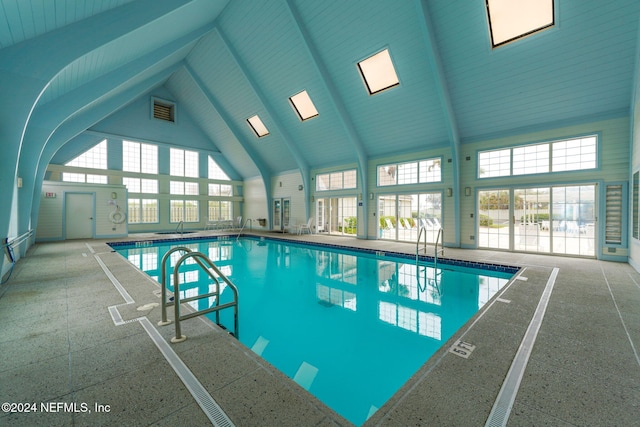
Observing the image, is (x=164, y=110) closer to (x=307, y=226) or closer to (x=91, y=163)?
(x=91, y=163)

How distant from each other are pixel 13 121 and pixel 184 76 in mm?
9085

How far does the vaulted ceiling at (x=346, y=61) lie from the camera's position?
3230mm

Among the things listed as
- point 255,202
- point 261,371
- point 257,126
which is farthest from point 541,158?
point 255,202

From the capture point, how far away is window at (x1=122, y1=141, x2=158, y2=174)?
34.6 ft

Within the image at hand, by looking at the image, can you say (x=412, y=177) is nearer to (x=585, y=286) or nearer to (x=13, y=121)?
(x=585, y=286)

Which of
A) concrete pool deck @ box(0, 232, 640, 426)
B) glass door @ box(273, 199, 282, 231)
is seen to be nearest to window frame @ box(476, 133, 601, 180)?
concrete pool deck @ box(0, 232, 640, 426)

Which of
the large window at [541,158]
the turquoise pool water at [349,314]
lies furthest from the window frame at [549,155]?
the turquoise pool water at [349,314]

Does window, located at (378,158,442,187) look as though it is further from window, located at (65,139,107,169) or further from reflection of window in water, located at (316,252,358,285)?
window, located at (65,139,107,169)

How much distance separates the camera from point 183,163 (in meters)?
12.0

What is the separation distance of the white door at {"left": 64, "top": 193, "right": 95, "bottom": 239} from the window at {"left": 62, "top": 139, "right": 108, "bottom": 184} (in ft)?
4.10

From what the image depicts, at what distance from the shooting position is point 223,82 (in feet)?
30.7

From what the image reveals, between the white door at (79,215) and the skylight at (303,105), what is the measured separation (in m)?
7.27

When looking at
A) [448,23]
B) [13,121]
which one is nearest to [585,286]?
[448,23]

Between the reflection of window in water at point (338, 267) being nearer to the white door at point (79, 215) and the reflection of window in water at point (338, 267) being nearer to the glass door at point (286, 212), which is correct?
the glass door at point (286, 212)
